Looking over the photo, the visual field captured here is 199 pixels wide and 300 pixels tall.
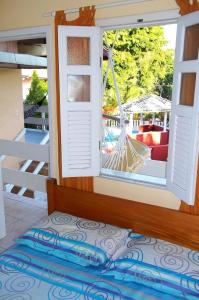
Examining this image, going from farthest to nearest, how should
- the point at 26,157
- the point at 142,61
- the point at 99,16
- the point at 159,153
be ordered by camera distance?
1. the point at 142,61
2. the point at 159,153
3. the point at 26,157
4. the point at 99,16

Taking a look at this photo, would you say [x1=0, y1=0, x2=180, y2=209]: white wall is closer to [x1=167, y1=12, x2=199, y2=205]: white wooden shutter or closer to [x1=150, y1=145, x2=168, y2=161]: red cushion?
[x1=167, y1=12, x2=199, y2=205]: white wooden shutter

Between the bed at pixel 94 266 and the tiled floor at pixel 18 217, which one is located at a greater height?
the bed at pixel 94 266

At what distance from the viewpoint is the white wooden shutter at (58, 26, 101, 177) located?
1.94m

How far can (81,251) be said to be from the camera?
1.69 m

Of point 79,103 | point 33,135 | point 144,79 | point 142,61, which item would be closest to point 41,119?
point 33,135

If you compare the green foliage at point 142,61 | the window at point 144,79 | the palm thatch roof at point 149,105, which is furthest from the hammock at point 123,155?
the green foliage at point 142,61

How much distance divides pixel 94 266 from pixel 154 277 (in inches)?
14.6

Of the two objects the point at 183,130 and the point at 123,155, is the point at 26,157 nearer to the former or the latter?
the point at 123,155

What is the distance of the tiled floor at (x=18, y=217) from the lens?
7.14 feet

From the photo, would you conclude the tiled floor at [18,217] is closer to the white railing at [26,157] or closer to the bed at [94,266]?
the white railing at [26,157]

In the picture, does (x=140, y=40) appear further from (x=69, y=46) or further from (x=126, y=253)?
(x=126, y=253)

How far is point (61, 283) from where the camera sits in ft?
4.93

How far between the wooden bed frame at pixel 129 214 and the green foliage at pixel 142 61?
4.17m

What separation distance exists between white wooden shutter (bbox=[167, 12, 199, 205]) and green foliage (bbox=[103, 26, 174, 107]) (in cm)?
427
